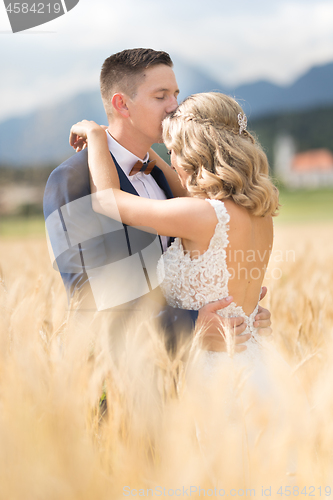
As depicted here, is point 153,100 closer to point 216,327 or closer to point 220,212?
point 220,212

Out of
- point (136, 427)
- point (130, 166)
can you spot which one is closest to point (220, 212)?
point (130, 166)

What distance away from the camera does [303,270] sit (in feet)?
15.0

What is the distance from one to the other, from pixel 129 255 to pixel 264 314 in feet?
2.85

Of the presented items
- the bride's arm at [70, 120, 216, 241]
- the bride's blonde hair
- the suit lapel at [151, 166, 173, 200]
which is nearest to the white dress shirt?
the suit lapel at [151, 166, 173, 200]

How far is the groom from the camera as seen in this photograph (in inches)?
89.3

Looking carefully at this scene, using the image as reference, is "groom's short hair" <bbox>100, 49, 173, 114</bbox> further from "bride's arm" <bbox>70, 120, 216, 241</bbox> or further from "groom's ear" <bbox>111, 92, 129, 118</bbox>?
"bride's arm" <bbox>70, 120, 216, 241</bbox>

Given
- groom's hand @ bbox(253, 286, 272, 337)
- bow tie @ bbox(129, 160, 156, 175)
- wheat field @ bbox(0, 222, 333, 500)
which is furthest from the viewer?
bow tie @ bbox(129, 160, 156, 175)

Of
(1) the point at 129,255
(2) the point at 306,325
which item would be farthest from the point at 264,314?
(1) the point at 129,255

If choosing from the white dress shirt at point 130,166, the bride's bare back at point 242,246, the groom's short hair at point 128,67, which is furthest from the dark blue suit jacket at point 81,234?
the groom's short hair at point 128,67

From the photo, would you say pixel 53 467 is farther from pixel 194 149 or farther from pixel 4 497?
pixel 194 149

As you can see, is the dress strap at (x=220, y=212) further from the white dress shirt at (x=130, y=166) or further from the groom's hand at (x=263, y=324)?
the groom's hand at (x=263, y=324)

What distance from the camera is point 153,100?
2.66 m

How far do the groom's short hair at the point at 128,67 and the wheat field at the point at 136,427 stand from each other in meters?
1.63

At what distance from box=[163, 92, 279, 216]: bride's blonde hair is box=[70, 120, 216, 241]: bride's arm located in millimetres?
144
